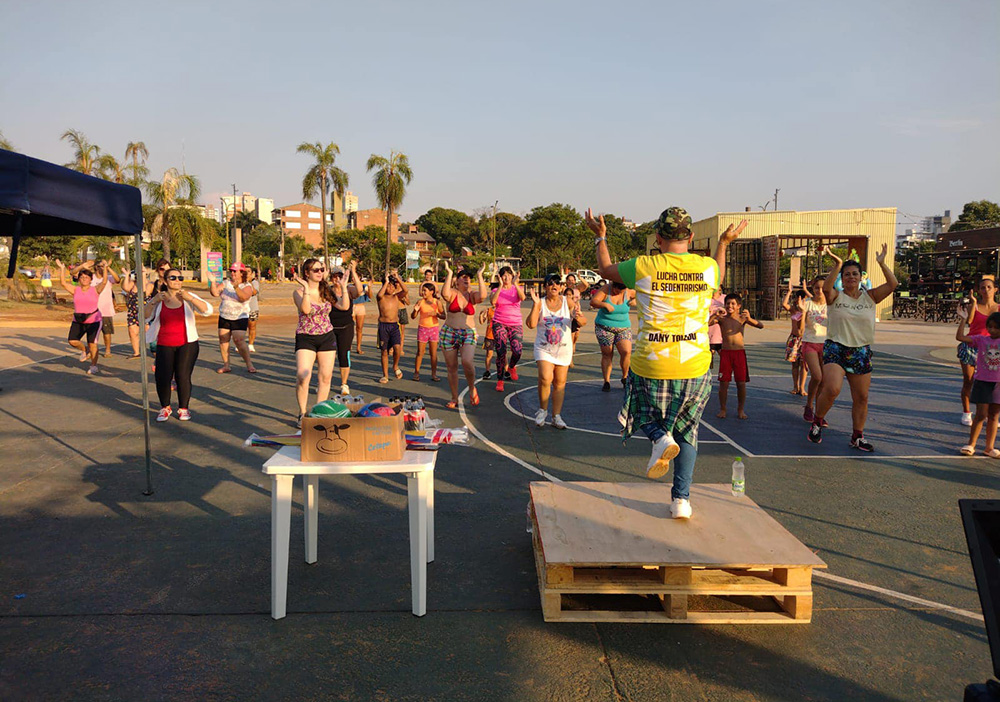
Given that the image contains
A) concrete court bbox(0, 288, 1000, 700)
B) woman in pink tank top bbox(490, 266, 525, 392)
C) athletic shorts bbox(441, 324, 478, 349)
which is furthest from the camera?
woman in pink tank top bbox(490, 266, 525, 392)

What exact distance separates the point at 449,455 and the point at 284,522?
354 centimetres

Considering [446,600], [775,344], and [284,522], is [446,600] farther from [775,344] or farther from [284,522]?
[775,344]

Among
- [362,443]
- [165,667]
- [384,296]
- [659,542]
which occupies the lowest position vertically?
[165,667]

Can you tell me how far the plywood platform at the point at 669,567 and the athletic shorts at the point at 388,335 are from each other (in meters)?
8.12

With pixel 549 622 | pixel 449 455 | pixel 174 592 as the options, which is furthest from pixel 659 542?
pixel 449 455

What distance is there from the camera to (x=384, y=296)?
11.9m

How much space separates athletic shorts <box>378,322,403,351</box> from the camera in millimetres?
12144

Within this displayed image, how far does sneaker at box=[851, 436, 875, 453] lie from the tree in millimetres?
63539

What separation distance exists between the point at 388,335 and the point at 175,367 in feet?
13.5

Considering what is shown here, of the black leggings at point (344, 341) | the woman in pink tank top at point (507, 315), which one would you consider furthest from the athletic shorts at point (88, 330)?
the woman in pink tank top at point (507, 315)

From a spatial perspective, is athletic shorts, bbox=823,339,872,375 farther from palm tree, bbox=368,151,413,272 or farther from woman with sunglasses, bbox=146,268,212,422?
palm tree, bbox=368,151,413,272

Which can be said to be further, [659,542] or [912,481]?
[912,481]

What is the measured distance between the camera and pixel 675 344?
435 cm

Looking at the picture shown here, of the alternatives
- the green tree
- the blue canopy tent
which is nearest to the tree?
the blue canopy tent
